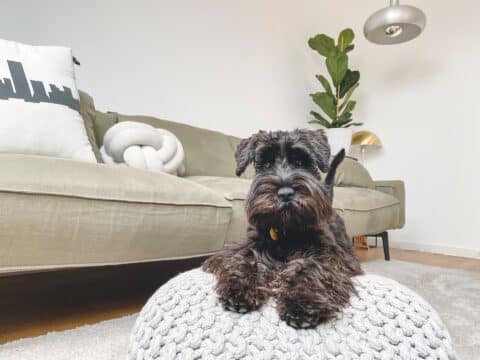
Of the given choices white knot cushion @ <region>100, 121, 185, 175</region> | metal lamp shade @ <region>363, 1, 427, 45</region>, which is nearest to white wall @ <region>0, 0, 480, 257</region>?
metal lamp shade @ <region>363, 1, 427, 45</region>

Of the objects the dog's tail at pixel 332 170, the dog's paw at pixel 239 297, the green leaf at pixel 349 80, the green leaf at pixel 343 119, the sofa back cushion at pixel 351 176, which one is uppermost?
the green leaf at pixel 349 80

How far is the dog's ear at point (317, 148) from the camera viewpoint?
3.30ft

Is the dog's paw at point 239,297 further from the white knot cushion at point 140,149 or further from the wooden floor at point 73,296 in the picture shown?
the white knot cushion at point 140,149

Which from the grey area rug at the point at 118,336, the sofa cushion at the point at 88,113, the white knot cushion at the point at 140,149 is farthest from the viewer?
the sofa cushion at the point at 88,113

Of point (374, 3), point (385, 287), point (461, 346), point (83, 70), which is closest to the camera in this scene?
point (385, 287)

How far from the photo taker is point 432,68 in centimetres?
340

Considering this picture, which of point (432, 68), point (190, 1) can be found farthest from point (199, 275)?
point (432, 68)

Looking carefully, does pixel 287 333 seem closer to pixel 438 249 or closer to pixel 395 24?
pixel 395 24

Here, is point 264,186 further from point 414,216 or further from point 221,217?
point 414,216

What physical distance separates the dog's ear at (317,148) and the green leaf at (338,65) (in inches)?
108

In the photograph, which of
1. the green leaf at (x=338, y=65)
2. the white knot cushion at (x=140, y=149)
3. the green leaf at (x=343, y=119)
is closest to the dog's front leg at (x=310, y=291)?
the white knot cushion at (x=140, y=149)

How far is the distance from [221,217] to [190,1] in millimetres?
2286

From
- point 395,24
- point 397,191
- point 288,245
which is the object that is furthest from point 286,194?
point 395,24

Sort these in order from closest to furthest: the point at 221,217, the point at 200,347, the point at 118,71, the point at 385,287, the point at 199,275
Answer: the point at 200,347 < the point at 385,287 < the point at 199,275 < the point at 221,217 < the point at 118,71
